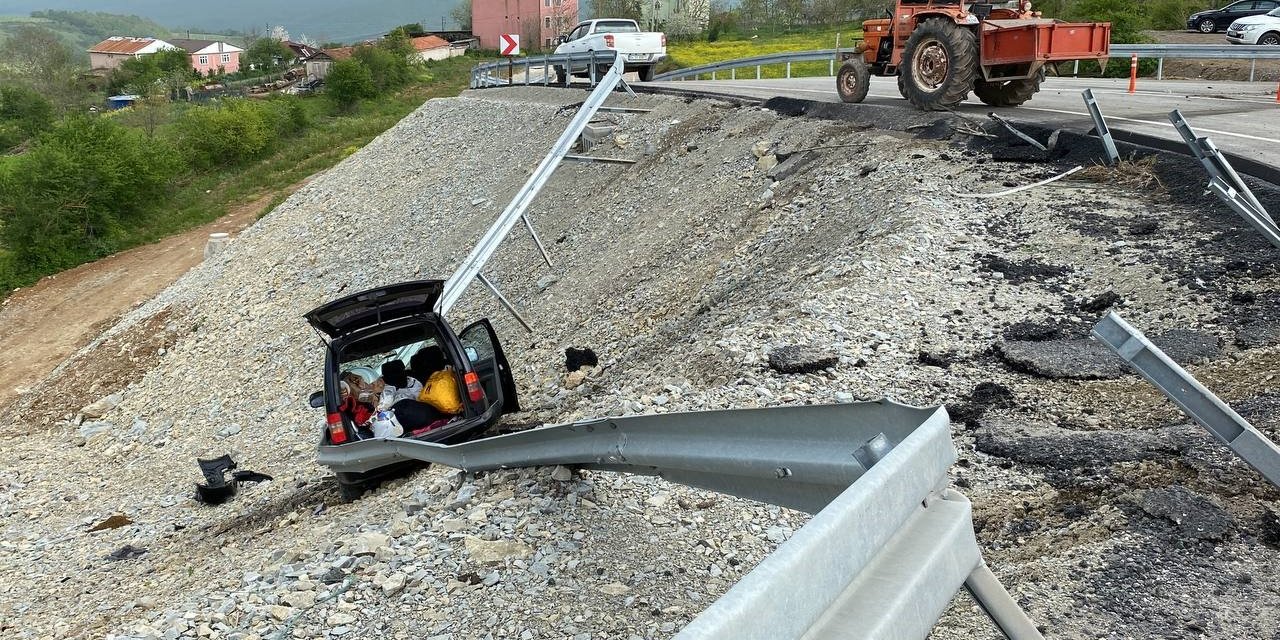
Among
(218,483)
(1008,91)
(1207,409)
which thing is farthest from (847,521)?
(1008,91)

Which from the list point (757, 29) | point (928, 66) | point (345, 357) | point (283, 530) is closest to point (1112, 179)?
point (928, 66)

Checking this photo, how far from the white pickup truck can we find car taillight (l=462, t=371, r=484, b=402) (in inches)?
840

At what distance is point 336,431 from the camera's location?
26.8ft

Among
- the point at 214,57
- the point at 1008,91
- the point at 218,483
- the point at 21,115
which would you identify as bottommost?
the point at 218,483

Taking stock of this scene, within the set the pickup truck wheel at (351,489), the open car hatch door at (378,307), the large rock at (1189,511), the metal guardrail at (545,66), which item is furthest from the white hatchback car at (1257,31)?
the pickup truck wheel at (351,489)

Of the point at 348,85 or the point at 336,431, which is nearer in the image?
the point at 336,431

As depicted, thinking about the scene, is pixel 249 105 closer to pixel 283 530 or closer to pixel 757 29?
pixel 757 29

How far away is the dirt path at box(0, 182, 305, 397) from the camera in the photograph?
84.7 ft

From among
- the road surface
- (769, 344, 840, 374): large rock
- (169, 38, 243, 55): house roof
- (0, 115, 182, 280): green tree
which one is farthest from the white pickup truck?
(169, 38, 243, 55): house roof

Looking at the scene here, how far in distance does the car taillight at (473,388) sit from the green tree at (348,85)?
61.0 metres

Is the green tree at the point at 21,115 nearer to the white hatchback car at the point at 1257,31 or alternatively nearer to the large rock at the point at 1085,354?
the white hatchback car at the point at 1257,31

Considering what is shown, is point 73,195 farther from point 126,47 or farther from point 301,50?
point 126,47

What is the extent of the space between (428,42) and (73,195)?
63.5m

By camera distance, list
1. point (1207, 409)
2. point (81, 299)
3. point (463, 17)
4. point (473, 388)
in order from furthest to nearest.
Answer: point (463, 17) → point (81, 299) → point (473, 388) → point (1207, 409)
